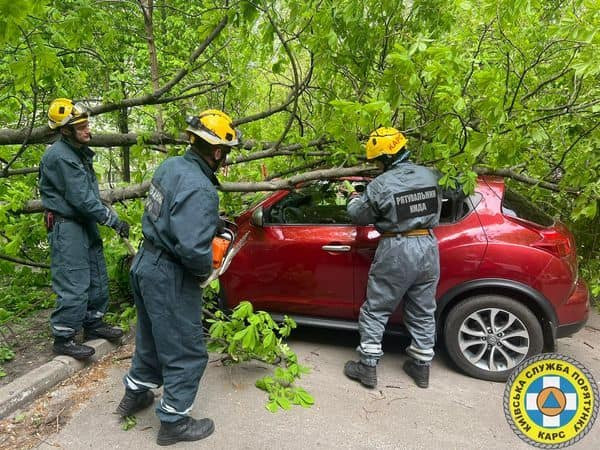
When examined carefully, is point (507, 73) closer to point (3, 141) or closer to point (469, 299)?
point (469, 299)

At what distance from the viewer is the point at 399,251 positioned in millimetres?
3230

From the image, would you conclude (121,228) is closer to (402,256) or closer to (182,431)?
(182,431)

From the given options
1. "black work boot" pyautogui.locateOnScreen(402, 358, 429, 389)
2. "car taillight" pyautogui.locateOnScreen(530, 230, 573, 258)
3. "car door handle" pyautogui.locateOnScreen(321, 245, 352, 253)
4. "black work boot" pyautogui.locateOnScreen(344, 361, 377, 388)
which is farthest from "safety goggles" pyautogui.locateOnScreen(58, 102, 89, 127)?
"car taillight" pyautogui.locateOnScreen(530, 230, 573, 258)

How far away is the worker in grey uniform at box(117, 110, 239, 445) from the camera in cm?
236

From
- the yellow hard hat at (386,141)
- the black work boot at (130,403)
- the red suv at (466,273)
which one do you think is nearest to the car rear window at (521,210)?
the red suv at (466,273)

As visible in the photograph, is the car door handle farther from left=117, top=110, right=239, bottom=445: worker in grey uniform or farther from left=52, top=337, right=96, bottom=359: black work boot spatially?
left=52, top=337, right=96, bottom=359: black work boot

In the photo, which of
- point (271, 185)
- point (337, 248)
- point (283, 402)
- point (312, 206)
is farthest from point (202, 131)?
point (283, 402)

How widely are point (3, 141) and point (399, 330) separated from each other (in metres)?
4.12

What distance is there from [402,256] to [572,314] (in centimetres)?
145

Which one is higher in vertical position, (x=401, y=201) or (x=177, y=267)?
(x=401, y=201)

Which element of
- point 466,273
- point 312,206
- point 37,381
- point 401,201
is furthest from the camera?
point 312,206

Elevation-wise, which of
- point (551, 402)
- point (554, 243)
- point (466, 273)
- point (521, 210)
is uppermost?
point (521, 210)

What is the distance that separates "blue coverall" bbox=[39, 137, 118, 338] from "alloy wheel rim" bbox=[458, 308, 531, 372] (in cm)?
303

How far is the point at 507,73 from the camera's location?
10.2 feet
